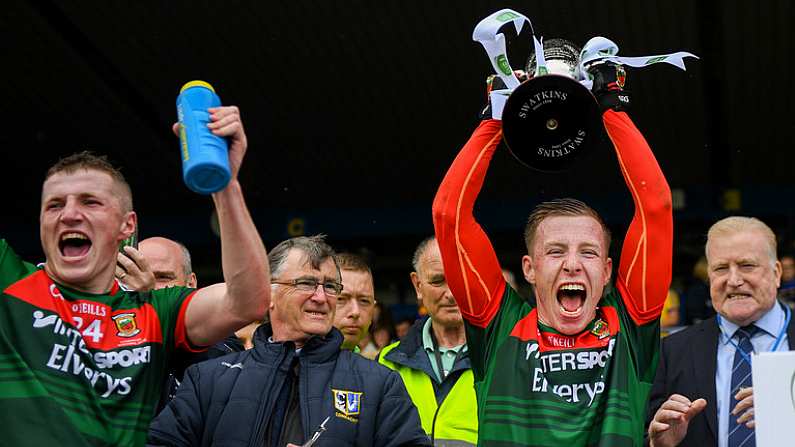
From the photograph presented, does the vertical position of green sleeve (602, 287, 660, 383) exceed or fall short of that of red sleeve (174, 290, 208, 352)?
it exceeds it

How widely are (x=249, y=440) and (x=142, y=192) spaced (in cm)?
851

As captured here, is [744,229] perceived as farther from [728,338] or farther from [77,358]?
[77,358]

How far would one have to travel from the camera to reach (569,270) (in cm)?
343

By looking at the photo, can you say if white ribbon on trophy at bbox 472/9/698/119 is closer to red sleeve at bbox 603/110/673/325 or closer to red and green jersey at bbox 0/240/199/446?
red sleeve at bbox 603/110/673/325

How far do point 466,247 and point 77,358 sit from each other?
130 centimetres

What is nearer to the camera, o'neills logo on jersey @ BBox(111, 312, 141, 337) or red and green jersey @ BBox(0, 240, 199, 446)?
red and green jersey @ BBox(0, 240, 199, 446)

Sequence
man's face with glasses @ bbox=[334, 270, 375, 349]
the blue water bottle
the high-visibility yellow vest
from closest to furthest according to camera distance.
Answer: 1. the blue water bottle
2. the high-visibility yellow vest
3. man's face with glasses @ bbox=[334, 270, 375, 349]

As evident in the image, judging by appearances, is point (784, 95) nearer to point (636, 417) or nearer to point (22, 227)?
point (636, 417)

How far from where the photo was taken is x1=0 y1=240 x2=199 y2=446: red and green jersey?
2734 mm

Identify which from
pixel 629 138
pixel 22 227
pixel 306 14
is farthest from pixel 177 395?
pixel 22 227

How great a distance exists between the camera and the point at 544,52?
3498 mm

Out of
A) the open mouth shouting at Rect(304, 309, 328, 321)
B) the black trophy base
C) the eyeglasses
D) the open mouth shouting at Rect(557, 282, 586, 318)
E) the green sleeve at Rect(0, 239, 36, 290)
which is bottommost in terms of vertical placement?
the green sleeve at Rect(0, 239, 36, 290)

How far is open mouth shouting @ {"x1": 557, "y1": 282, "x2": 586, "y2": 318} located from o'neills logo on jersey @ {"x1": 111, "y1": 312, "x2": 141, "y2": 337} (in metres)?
1.36

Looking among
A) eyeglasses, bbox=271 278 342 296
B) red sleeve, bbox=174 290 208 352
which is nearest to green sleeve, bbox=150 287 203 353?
red sleeve, bbox=174 290 208 352
